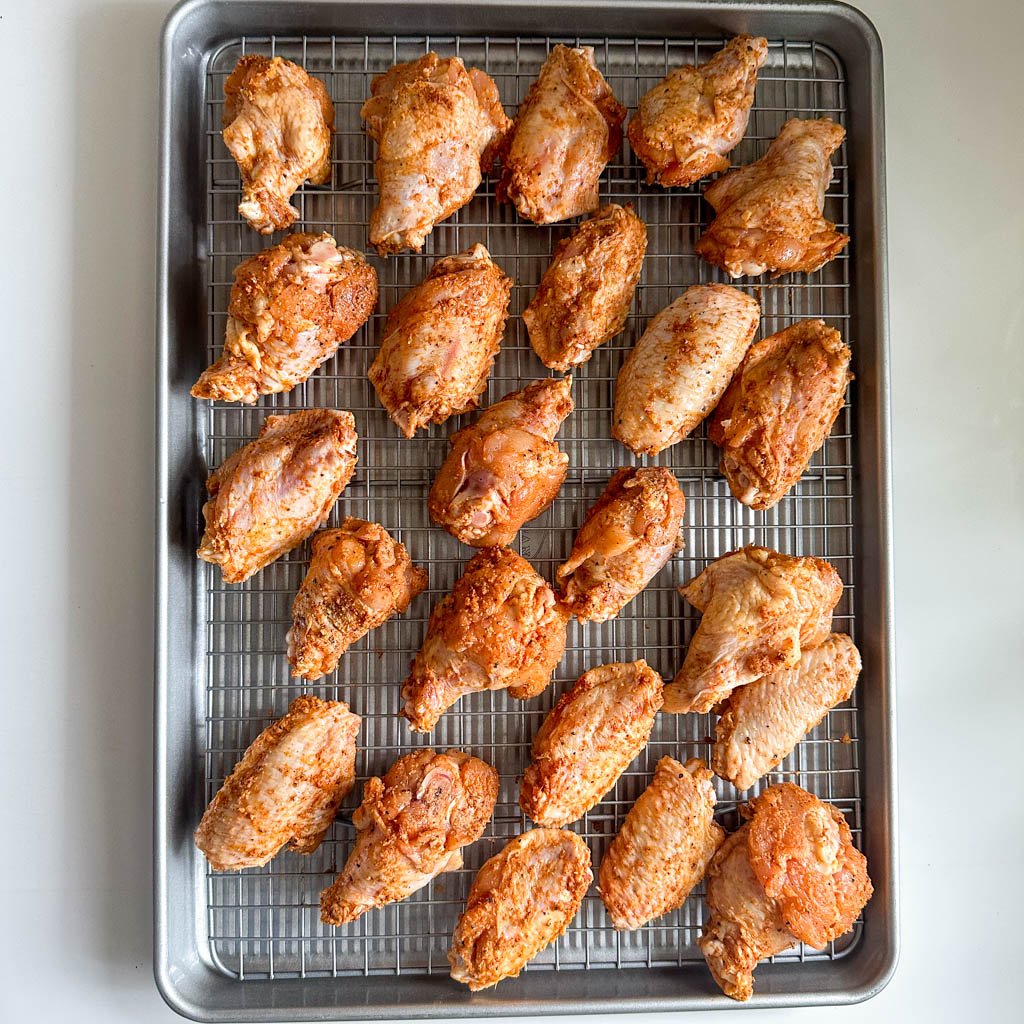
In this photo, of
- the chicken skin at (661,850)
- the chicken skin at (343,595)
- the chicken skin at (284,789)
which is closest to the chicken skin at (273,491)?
the chicken skin at (343,595)

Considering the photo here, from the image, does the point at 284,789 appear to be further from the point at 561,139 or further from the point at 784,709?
the point at 561,139

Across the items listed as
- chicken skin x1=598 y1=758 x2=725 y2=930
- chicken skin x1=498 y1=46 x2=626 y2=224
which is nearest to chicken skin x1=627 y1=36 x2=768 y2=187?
chicken skin x1=498 y1=46 x2=626 y2=224

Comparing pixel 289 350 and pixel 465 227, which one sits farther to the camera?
pixel 465 227

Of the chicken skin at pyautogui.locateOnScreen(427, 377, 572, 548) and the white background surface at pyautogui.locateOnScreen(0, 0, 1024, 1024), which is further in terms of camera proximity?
the white background surface at pyautogui.locateOnScreen(0, 0, 1024, 1024)

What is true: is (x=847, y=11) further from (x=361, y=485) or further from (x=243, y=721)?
(x=243, y=721)

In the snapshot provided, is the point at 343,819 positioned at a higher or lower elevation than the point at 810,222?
lower

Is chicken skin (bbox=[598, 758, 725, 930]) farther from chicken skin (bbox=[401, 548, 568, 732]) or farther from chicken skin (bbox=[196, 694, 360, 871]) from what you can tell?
chicken skin (bbox=[196, 694, 360, 871])
